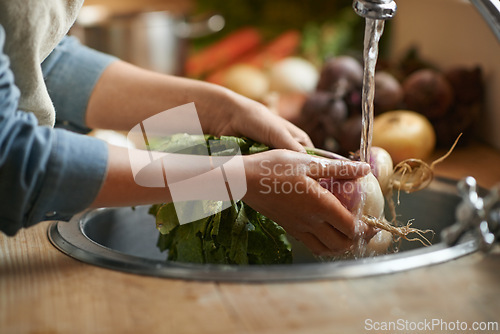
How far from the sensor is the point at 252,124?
2.96 ft

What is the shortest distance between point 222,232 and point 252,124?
168 millimetres

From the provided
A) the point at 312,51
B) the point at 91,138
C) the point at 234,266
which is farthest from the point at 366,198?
the point at 312,51

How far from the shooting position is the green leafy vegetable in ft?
2.75

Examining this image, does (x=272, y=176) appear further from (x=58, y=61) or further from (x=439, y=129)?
(x=439, y=129)

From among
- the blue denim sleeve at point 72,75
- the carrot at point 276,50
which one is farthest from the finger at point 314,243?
the carrot at point 276,50

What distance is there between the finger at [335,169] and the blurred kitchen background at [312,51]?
390mm

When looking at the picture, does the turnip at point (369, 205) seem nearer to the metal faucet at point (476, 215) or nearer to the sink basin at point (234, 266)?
the sink basin at point (234, 266)

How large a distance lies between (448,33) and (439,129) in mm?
322

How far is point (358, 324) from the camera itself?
572 millimetres

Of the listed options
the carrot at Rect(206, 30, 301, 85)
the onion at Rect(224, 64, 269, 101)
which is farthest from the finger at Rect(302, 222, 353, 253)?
the carrot at Rect(206, 30, 301, 85)

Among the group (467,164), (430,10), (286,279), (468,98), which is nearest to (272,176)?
(286,279)

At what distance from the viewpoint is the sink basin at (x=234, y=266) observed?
653 millimetres

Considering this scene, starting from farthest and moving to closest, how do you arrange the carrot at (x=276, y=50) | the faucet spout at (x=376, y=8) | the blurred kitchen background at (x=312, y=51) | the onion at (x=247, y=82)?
the carrot at (x=276, y=50) → the onion at (x=247, y=82) → the blurred kitchen background at (x=312, y=51) → the faucet spout at (x=376, y=8)

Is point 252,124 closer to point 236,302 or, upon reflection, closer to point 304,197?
point 304,197
